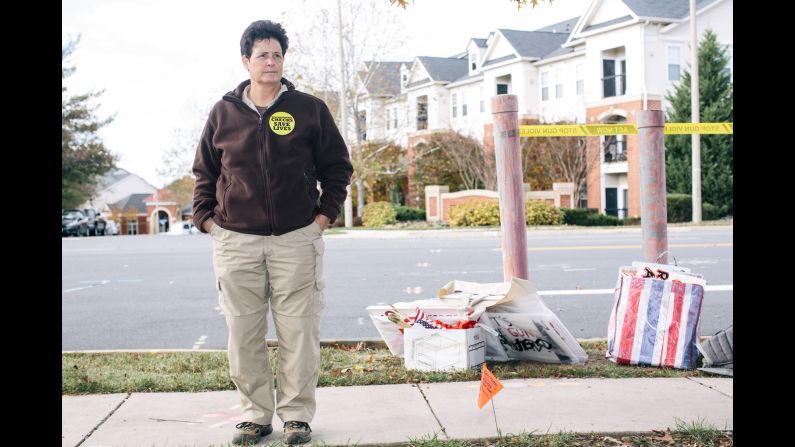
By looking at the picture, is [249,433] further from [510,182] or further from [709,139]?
[709,139]

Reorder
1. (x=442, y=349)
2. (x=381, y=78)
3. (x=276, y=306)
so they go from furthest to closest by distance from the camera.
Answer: (x=381, y=78) → (x=442, y=349) → (x=276, y=306)

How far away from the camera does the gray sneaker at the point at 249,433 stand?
3902 millimetres

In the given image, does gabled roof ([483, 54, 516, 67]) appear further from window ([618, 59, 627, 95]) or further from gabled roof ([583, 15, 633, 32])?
window ([618, 59, 627, 95])

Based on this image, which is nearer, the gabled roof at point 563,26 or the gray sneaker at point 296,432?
the gray sneaker at point 296,432

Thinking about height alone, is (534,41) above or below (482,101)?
above

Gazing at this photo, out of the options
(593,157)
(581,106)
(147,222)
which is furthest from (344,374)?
(147,222)

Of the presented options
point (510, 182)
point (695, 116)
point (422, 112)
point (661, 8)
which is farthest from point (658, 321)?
point (422, 112)

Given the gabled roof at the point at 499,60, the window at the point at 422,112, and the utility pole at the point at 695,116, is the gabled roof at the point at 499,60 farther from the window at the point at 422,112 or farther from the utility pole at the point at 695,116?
the utility pole at the point at 695,116

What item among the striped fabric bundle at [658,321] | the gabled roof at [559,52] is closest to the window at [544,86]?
the gabled roof at [559,52]

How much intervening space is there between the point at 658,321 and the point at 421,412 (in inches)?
77.3

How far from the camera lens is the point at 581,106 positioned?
36.8 m

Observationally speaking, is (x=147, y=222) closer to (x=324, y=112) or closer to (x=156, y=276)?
(x=156, y=276)

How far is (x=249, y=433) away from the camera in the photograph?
13.0 ft

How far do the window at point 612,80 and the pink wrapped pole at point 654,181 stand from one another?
29.5 meters
